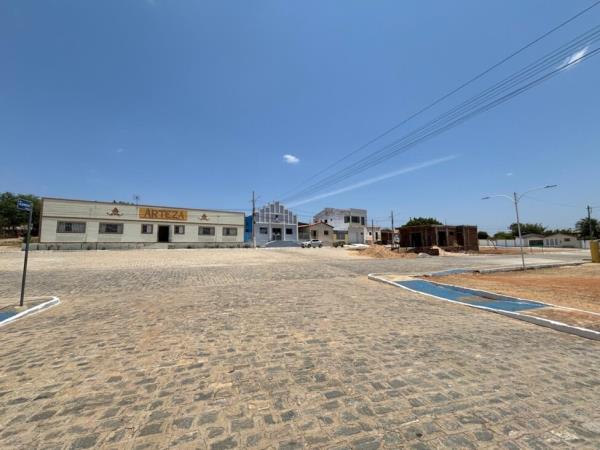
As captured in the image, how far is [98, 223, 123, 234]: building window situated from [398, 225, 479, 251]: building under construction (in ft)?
132

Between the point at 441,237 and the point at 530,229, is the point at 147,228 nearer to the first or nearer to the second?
the point at 441,237

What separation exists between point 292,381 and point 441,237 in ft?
140

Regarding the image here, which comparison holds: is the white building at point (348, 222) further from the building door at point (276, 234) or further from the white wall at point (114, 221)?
the white wall at point (114, 221)

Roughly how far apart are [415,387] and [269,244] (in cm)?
4835

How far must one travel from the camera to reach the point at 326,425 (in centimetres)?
266

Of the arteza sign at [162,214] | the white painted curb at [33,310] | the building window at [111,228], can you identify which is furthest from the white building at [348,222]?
the white painted curb at [33,310]

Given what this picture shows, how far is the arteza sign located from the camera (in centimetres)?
3822

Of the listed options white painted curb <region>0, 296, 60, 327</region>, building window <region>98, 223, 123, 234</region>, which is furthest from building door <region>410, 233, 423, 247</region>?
building window <region>98, 223, 123, 234</region>

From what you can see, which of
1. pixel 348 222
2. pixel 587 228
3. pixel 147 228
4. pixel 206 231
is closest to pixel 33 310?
pixel 147 228

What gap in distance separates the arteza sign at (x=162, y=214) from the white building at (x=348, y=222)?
35771 millimetres

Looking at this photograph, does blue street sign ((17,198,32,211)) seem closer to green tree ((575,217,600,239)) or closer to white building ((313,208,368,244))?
white building ((313,208,368,244))

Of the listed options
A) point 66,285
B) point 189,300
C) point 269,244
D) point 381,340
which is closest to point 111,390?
point 381,340

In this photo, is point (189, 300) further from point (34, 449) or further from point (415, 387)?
point (415, 387)

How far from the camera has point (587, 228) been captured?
75.9 meters
